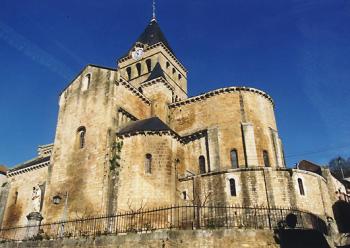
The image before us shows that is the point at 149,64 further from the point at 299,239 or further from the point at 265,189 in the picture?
the point at 299,239

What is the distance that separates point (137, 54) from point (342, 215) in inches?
1130

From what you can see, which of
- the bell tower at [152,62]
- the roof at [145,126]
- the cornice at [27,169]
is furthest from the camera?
the bell tower at [152,62]

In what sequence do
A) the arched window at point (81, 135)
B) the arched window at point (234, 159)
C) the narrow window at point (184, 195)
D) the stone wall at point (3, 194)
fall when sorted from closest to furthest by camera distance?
the narrow window at point (184, 195)
the arched window at point (234, 159)
the arched window at point (81, 135)
the stone wall at point (3, 194)

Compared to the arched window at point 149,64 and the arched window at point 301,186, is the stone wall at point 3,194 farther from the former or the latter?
the arched window at point 301,186

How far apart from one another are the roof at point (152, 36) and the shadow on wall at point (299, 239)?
3208 cm

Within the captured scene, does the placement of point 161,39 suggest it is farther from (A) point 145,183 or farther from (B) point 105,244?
(B) point 105,244

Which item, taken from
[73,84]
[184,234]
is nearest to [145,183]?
[184,234]

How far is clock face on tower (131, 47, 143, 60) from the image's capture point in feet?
135

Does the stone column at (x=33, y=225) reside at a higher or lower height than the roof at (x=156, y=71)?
lower

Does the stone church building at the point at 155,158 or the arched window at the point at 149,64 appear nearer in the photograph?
the stone church building at the point at 155,158

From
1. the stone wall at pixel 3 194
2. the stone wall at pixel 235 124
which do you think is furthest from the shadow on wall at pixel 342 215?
the stone wall at pixel 3 194

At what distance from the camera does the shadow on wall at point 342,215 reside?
2502 cm

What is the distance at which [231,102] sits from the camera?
84.7 ft

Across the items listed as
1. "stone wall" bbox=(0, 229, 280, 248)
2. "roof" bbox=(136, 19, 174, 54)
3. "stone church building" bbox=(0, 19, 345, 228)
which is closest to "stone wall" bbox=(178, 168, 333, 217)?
"stone church building" bbox=(0, 19, 345, 228)
